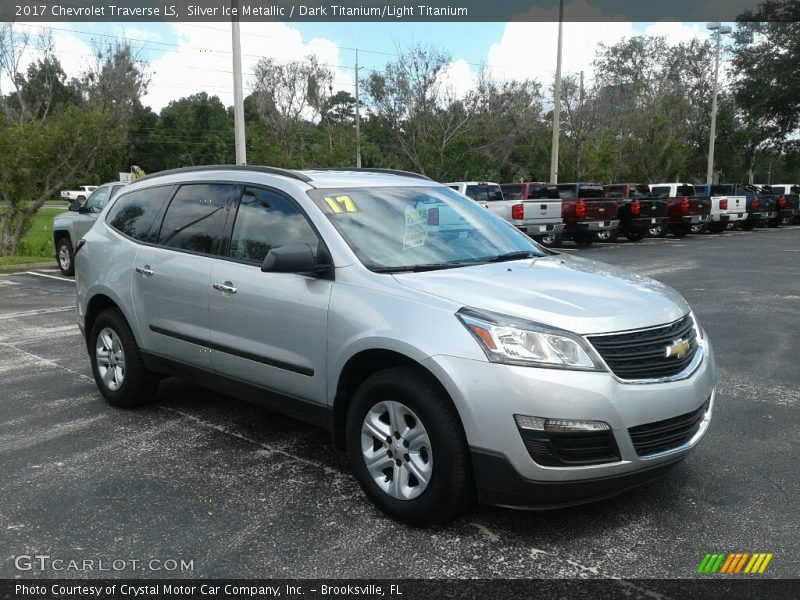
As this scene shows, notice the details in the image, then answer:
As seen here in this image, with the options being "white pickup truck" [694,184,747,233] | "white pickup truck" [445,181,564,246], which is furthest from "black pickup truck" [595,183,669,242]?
"white pickup truck" [694,184,747,233]

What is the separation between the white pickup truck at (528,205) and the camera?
1858cm

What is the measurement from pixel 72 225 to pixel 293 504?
1225 centimetres

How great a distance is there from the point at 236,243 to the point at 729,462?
10.9ft

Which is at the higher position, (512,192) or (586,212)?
(512,192)

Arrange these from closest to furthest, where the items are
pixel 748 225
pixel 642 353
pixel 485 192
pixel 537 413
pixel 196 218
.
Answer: pixel 537 413 → pixel 642 353 → pixel 196 218 → pixel 485 192 → pixel 748 225

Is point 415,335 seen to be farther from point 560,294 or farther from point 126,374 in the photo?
point 126,374

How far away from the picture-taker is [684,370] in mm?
3672

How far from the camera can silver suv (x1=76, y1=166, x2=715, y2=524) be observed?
3332 mm

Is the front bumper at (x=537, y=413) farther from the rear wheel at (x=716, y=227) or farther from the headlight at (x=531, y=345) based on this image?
the rear wheel at (x=716, y=227)

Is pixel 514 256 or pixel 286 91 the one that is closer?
pixel 514 256

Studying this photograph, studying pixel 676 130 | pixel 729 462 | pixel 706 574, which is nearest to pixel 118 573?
pixel 706 574

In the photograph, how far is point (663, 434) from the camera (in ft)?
11.5

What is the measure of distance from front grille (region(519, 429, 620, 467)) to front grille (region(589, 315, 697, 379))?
314mm

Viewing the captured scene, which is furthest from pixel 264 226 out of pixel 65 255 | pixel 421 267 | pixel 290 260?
pixel 65 255
